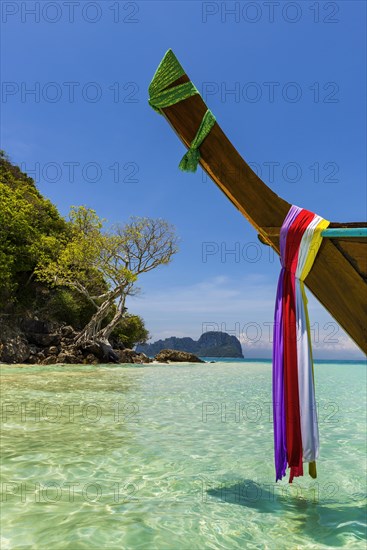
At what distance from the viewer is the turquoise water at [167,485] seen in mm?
3082

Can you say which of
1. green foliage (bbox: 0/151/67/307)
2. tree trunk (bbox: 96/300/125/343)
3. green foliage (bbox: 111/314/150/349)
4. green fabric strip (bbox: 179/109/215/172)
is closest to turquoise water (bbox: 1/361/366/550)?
green fabric strip (bbox: 179/109/215/172)

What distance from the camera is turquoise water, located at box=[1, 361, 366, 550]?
3082 millimetres

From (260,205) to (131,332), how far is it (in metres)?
39.2

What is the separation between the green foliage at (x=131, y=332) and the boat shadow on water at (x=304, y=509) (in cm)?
3527

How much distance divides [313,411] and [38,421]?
5.61 metres

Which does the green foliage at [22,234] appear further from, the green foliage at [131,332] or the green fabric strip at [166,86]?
the green fabric strip at [166,86]

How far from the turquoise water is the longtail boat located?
1.76 metres

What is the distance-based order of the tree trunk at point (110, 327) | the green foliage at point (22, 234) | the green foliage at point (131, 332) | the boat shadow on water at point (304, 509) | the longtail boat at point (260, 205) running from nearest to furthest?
the longtail boat at point (260, 205), the boat shadow on water at point (304, 509), the green foliage at point (22, 234), the tree trunk at point (110, 327), the green foliage at point (131, 332)

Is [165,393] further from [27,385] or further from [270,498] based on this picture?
[270,498]

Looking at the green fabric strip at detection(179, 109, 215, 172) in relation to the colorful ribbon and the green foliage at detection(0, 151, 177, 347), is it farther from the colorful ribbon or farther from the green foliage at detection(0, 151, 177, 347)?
the green foliage at detection(0, 151, 177, 347)

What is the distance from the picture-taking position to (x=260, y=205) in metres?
2.97

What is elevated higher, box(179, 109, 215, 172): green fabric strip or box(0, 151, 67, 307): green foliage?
box(0, 151, 67, 307): green foliage

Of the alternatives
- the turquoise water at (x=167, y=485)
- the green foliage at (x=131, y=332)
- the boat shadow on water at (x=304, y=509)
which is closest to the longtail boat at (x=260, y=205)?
the boat shadow on water at (x=304, y=509)

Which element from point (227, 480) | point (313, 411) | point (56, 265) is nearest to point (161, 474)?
point (227, 480)
